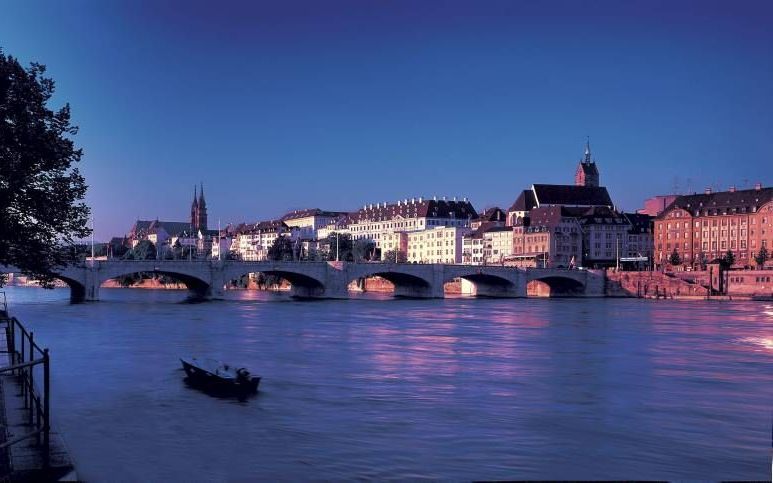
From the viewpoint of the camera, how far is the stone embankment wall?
325ft

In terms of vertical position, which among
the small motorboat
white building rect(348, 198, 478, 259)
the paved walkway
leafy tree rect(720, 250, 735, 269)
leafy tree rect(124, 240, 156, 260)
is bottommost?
the small motorboat

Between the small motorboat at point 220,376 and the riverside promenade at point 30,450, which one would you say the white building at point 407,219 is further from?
the riverside promenade at point 30,450

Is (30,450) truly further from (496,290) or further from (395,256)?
(395,256)

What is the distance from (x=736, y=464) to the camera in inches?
670

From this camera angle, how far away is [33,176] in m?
21.5

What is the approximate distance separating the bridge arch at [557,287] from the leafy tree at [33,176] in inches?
3295

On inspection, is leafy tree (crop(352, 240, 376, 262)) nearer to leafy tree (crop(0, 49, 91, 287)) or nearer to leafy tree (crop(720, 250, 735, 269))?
leafy tree (crop(720, 250, 735, 269))

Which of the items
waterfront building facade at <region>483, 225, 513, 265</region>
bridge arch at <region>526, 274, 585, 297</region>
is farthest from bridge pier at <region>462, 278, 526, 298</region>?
waterfront building facade at <region>483, 225, 513, 265</region>

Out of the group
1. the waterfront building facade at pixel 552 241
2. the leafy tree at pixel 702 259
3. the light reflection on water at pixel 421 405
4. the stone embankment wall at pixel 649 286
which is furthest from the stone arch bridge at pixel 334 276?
the light reflection on water at pixel 421 405

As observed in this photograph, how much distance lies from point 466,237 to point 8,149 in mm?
133114

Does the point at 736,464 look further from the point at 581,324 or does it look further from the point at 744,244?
the point at 744,244

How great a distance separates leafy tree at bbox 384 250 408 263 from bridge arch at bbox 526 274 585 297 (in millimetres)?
39065

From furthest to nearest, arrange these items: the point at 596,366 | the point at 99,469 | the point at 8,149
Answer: the point at 596,366
the point at 8,149
the point at 99,469

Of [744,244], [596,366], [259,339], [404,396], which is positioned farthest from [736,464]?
[744,244]
